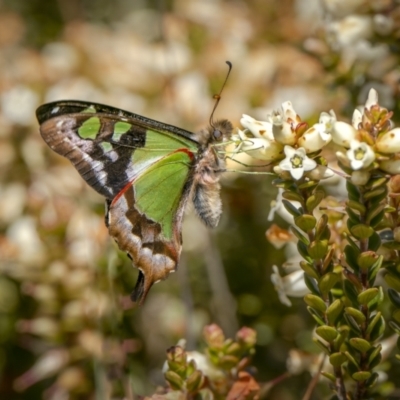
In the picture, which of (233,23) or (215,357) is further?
(233,23)

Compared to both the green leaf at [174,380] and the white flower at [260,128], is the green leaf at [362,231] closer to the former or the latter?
the white flower at [260,128]

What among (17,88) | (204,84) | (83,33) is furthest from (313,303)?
(83,33)

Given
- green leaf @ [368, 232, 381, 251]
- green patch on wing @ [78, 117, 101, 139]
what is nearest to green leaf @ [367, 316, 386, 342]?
green leaf @ [368, 232, 381, 251]

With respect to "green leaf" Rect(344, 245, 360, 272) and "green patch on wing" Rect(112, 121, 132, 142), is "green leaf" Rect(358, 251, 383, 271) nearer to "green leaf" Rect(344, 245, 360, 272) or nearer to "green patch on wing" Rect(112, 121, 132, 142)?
"green leaf" Rect(344, 245, 360, 272)

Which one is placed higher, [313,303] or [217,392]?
[313,303]

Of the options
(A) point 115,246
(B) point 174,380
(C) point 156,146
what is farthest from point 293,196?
(A) point 115,246

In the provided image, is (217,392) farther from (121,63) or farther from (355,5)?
(121,63)
